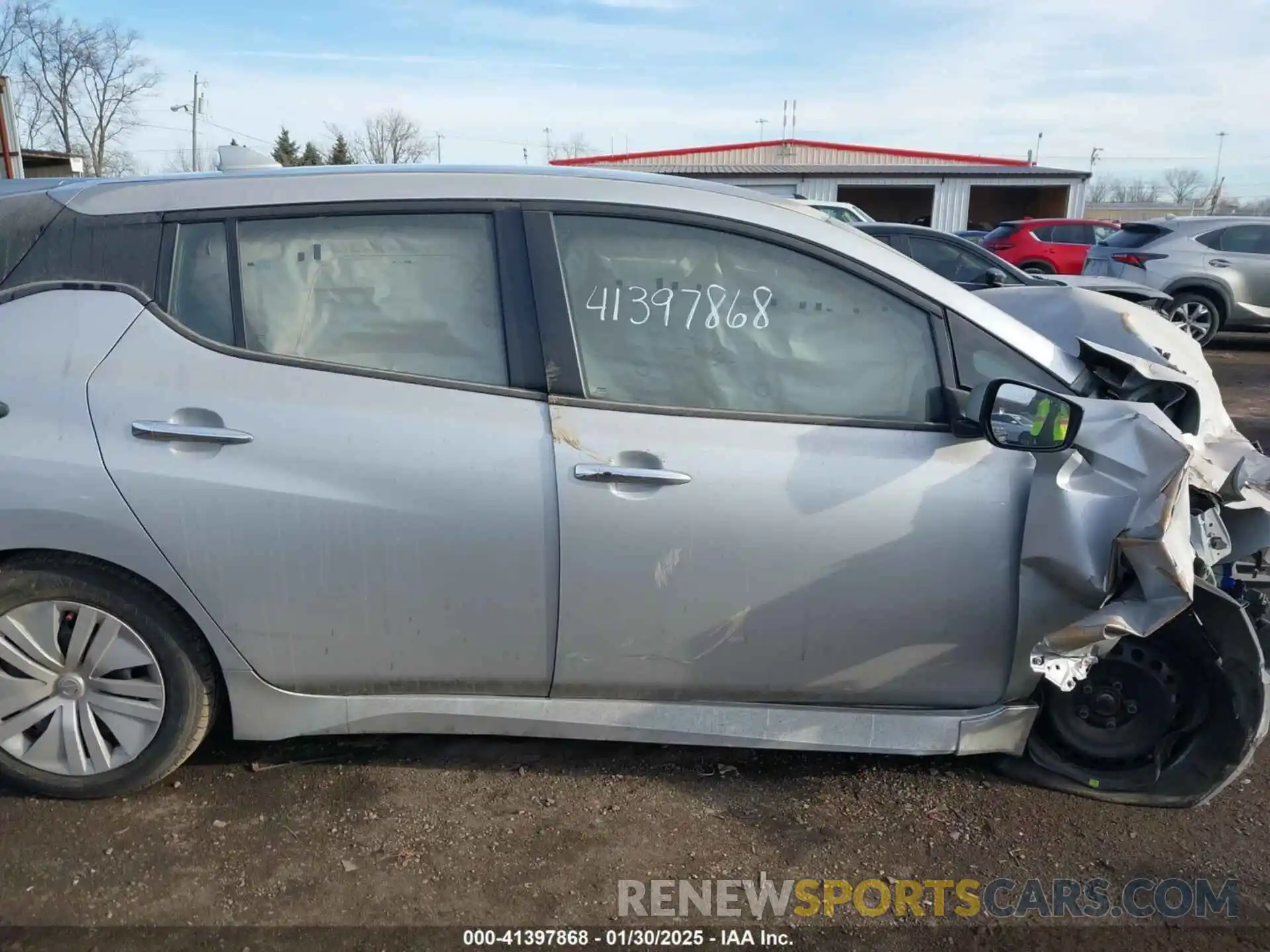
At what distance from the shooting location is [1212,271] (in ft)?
38.7

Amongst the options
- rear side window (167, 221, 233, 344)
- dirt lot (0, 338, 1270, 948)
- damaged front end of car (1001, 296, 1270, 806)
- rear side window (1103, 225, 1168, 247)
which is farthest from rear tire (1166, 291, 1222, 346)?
rear side window (167, 221, 233, 344)

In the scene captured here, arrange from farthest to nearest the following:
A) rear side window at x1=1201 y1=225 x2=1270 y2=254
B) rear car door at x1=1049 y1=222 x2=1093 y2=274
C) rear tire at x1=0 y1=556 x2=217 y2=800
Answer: rear car door at x1=1049 y1=222 x2=1093 y2=274 → rear side window at x1=1201 y1=225 x2=1270 y2=254 → rear tire at x1=0 y1=556 x2=217 y2=800

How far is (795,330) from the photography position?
268 cm

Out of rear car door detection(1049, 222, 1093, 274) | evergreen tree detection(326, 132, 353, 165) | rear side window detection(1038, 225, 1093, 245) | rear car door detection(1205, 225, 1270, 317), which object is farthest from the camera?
evergreen tree detection(326, 132, 353, 165)

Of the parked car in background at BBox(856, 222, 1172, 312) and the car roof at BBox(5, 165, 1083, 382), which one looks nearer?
the car roof at BBox(5, 165, 1083, 382)

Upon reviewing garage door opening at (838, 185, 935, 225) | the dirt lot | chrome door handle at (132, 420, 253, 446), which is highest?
garage door opening at (838, 185, 935, 225)

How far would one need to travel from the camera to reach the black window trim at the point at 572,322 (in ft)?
8.57

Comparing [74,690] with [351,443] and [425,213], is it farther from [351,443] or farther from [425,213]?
[425,213]

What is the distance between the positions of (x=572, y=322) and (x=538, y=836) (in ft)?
4.77

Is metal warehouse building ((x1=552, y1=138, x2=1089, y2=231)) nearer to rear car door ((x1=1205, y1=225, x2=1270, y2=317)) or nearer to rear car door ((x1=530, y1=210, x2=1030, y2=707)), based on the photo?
rear car door ((x1=1205, y1=225, x2=1270, y2=317))

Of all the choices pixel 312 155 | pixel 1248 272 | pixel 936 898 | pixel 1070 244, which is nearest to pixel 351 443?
pixel 936 898

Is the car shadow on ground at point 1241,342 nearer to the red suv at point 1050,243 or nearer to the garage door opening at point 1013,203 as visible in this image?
the red suv at point 1050,243

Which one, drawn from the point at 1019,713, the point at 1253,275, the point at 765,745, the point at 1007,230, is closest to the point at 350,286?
the point at 765,745

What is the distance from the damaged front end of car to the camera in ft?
8.00
